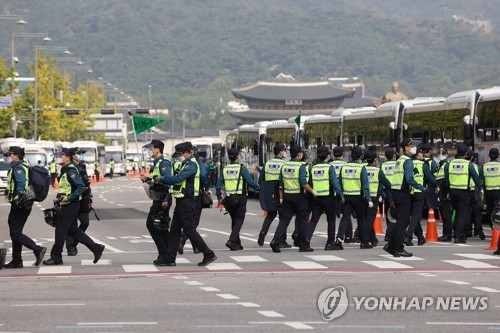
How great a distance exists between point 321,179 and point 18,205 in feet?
17.4

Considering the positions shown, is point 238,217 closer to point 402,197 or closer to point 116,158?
point 402,197

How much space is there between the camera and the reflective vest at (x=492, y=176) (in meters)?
24.6

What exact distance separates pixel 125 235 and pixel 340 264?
913 cm

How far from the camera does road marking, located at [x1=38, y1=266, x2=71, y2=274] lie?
63.4ft

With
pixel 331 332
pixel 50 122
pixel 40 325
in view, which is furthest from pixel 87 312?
pixel 50 122

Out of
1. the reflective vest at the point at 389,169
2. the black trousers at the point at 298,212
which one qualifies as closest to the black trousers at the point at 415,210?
the reflective vest at the point at 389,169

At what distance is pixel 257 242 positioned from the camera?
2525 cm

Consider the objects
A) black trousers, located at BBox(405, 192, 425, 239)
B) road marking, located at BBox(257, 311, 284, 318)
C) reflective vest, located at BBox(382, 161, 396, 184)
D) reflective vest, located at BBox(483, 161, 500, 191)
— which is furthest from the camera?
reflective vest, located at BBox(483, 161, 500, 191)

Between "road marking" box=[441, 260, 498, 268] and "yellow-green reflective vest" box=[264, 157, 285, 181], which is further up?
"yellow-green reflective vest" box=[264, 157, 285, 181]

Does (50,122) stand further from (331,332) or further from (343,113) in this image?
(331,332)

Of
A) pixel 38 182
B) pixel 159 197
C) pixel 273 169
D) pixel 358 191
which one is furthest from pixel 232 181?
pixel 38 182

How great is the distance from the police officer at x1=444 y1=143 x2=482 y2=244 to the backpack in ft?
25.5

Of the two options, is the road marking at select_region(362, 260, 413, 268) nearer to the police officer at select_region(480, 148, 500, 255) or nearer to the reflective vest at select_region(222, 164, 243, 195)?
the reflective vest at select_region(222, 164, 243, 195)

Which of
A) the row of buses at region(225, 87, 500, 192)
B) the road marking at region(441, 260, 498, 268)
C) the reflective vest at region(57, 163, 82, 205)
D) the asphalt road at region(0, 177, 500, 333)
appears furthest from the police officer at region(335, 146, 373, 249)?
the row of buses at region(225, 87, 500, 192)
